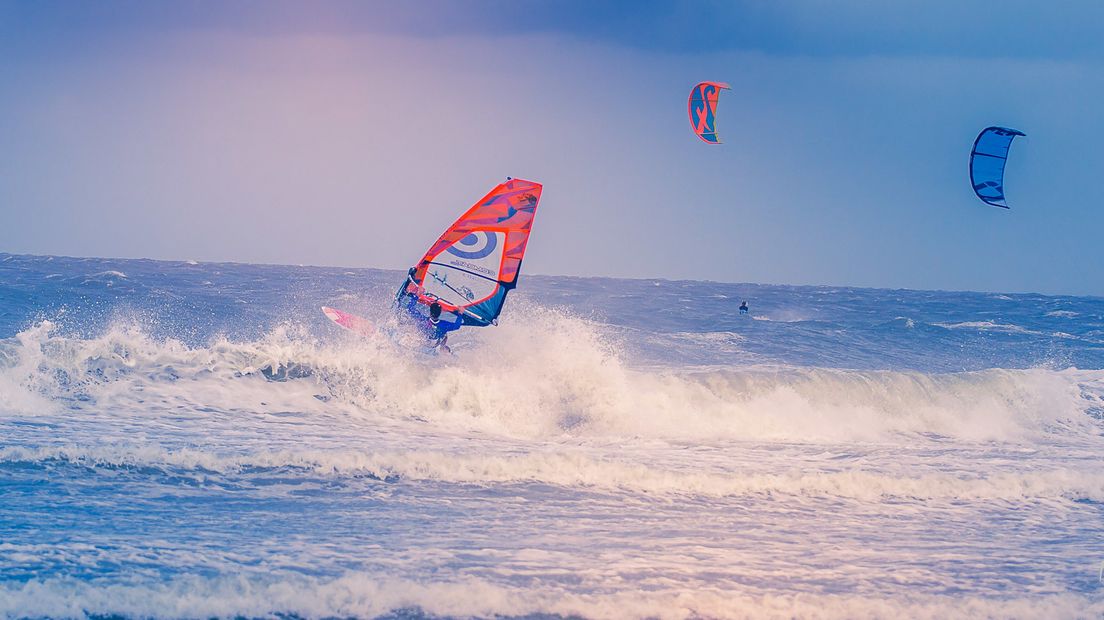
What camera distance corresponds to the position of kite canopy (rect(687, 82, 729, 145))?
16953 mm

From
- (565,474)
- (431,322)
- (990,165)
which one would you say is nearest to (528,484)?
(565,474)

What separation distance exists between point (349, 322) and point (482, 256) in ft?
10.8

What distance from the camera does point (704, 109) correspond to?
17156mm

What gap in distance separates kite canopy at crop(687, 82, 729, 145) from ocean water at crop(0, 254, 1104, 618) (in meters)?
4.42

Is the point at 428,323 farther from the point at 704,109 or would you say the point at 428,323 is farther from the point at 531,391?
the point at 704,109

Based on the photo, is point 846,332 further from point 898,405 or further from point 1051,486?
point 1051,486

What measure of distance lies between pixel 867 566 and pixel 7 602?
225 inches

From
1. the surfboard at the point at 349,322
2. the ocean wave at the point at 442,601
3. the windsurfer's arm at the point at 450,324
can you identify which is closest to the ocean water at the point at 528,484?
the ocean wave at the point at 442,601

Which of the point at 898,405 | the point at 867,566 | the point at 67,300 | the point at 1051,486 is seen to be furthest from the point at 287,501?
the point at 67,300

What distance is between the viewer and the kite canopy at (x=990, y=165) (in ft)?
43.2

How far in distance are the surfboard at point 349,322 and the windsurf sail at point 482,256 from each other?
2200 mm

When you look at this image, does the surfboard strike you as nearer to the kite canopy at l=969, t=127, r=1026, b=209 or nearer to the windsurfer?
the windsurfer

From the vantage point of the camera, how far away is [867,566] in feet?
22.2

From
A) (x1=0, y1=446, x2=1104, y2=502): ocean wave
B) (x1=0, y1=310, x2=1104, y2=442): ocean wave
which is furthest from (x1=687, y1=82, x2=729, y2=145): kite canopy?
(x1=0, y1=446, x2=1104, y2=502): ocean wave
